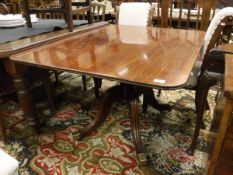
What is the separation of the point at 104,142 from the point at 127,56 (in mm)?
752

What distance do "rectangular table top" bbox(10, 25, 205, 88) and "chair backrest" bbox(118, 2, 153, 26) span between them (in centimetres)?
51

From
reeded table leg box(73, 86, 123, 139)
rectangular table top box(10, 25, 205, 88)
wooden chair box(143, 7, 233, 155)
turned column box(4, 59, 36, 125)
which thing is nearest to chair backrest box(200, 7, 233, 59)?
wooden chair box(143, 7, 233, 155)

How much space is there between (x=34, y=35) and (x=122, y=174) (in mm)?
1127

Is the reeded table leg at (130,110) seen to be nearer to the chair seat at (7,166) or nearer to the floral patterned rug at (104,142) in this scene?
the floral patterned rug at (104,142)

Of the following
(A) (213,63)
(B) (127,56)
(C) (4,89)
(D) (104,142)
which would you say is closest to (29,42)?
(C) (4,89)

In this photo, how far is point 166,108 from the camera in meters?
1.99

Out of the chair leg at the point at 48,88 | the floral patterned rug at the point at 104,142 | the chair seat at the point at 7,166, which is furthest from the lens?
the chair leg at the point at 48,88

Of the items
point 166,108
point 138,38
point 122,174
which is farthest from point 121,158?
point 138,38

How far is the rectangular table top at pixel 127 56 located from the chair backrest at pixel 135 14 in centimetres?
51

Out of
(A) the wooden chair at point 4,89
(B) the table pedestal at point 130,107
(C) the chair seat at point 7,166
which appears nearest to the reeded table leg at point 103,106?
(B) the table pedestal at point 130,107

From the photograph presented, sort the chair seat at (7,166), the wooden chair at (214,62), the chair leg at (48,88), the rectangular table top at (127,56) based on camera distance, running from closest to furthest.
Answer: the chair seat at (7,166) < the rectangular table top at (127,56) < the wooden chair at (214,62) < the chair leg at (48,88)

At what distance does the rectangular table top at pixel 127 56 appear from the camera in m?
0.94

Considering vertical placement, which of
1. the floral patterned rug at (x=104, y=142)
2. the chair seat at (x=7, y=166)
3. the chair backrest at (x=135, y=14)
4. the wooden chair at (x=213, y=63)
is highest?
the chair backrest at (x=135, y=14)

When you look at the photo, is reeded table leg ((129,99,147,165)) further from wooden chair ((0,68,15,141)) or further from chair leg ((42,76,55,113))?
wooden chair ((0,68,15,141))
